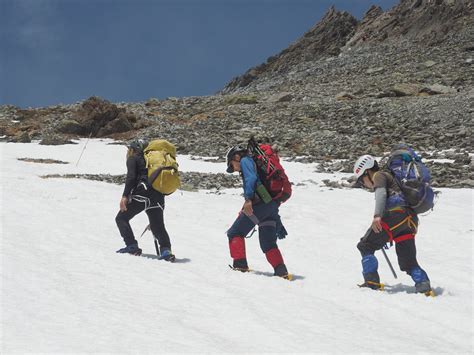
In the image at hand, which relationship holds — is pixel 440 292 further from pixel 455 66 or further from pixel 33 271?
pixel 455 66

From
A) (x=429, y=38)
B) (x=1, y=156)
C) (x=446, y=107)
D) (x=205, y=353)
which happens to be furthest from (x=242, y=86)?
(x=205, y=353)

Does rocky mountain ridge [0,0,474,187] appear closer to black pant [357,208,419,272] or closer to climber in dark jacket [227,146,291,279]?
black pant [357,208,419,272]

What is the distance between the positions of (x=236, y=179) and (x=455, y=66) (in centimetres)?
4065

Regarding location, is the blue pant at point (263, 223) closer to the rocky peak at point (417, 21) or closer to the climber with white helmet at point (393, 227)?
the climber with white helmet at point (393, 227)

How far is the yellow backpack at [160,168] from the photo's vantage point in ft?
27.8

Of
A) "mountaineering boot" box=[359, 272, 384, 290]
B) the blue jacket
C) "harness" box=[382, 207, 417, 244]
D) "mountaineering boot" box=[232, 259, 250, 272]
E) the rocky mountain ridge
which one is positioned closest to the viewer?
"harness" box=[382, 207, 417, 244]

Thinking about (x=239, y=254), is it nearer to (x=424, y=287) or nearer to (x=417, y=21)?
(x=424, y=287)

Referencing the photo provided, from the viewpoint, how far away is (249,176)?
305 inches

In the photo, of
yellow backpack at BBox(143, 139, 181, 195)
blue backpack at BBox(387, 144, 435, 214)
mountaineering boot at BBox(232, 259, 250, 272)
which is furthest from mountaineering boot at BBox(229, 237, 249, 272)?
blue backpack at BBox(387, 144, 435, 214)

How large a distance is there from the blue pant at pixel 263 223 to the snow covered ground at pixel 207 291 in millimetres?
630

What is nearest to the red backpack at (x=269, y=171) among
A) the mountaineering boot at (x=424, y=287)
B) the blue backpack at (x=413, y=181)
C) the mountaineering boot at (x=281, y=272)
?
the mountaineering boot at (x=281, y=272)

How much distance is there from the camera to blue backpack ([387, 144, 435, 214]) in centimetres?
727

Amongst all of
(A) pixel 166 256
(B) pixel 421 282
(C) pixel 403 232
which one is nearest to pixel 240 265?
(A) pixel 166 256

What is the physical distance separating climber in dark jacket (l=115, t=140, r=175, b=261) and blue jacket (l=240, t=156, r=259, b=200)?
1680 millimetres
